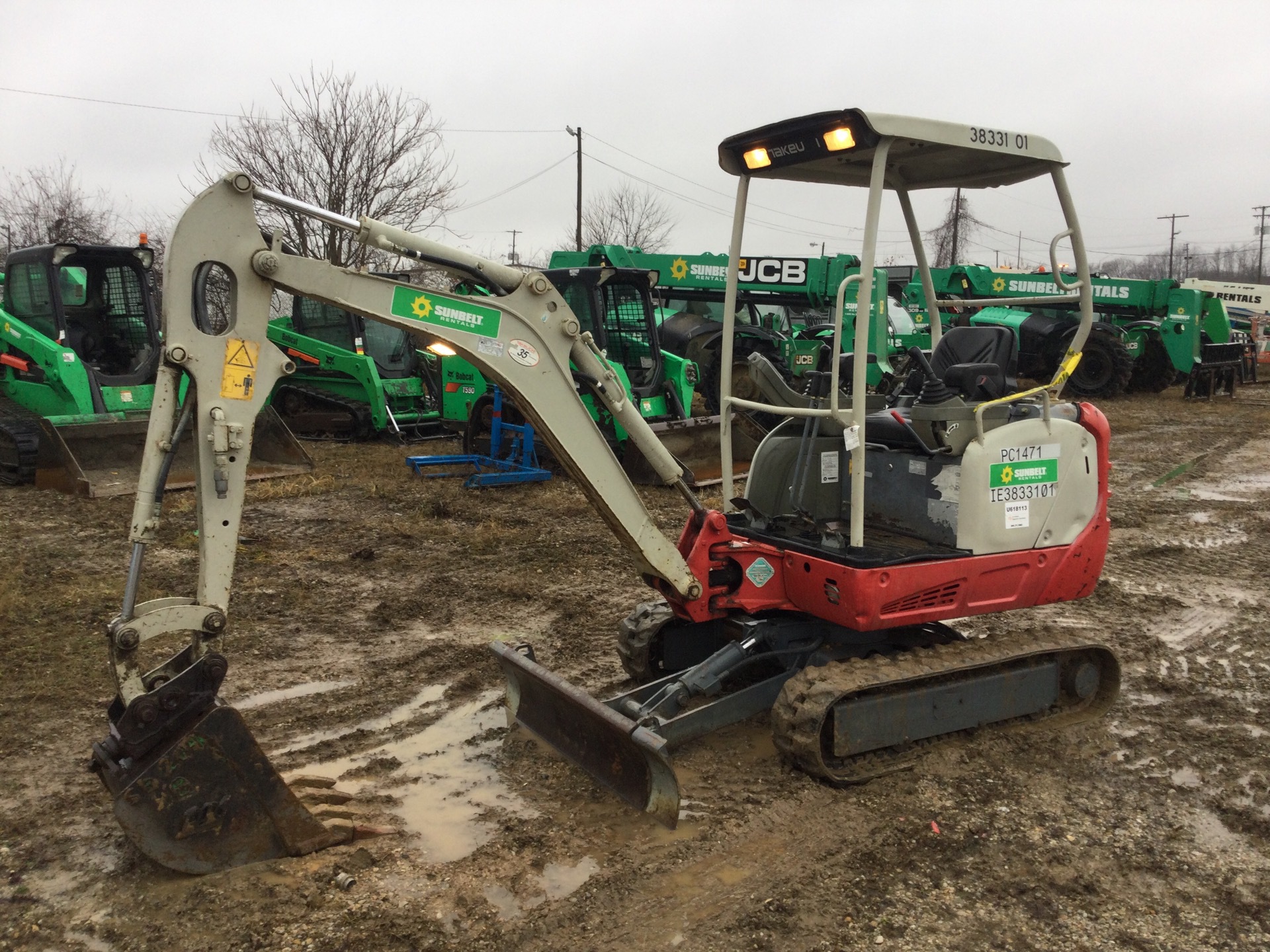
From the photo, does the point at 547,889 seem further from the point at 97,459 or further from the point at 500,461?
the point at 97,459

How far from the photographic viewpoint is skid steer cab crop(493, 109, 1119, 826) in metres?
4.19

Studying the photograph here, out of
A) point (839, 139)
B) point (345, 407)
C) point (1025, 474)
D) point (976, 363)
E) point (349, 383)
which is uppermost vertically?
point (839, 139)

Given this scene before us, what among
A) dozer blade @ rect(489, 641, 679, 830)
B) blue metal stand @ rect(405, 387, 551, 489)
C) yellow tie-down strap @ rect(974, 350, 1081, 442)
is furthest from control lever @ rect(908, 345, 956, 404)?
blue metal stand @ rect(405, 387, 551, 489)

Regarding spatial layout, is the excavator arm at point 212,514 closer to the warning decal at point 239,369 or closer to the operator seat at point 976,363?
the warning decal at point 239,369

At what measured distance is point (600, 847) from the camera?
377cm

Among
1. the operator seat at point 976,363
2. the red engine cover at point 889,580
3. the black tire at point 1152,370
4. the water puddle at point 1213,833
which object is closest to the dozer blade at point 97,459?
the red engine cover at point 889,580

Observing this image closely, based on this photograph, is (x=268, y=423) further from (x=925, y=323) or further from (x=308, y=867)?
(x=925, y=323)

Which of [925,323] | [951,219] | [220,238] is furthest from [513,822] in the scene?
[951,219]

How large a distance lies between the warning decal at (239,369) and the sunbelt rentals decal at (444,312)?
20.3 inches

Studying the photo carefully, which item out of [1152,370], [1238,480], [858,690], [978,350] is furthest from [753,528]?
[1152,370]

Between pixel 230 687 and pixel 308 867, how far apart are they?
2019 millimetres

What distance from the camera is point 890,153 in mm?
4711

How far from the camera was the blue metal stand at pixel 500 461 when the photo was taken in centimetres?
1062

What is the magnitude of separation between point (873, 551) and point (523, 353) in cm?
174
